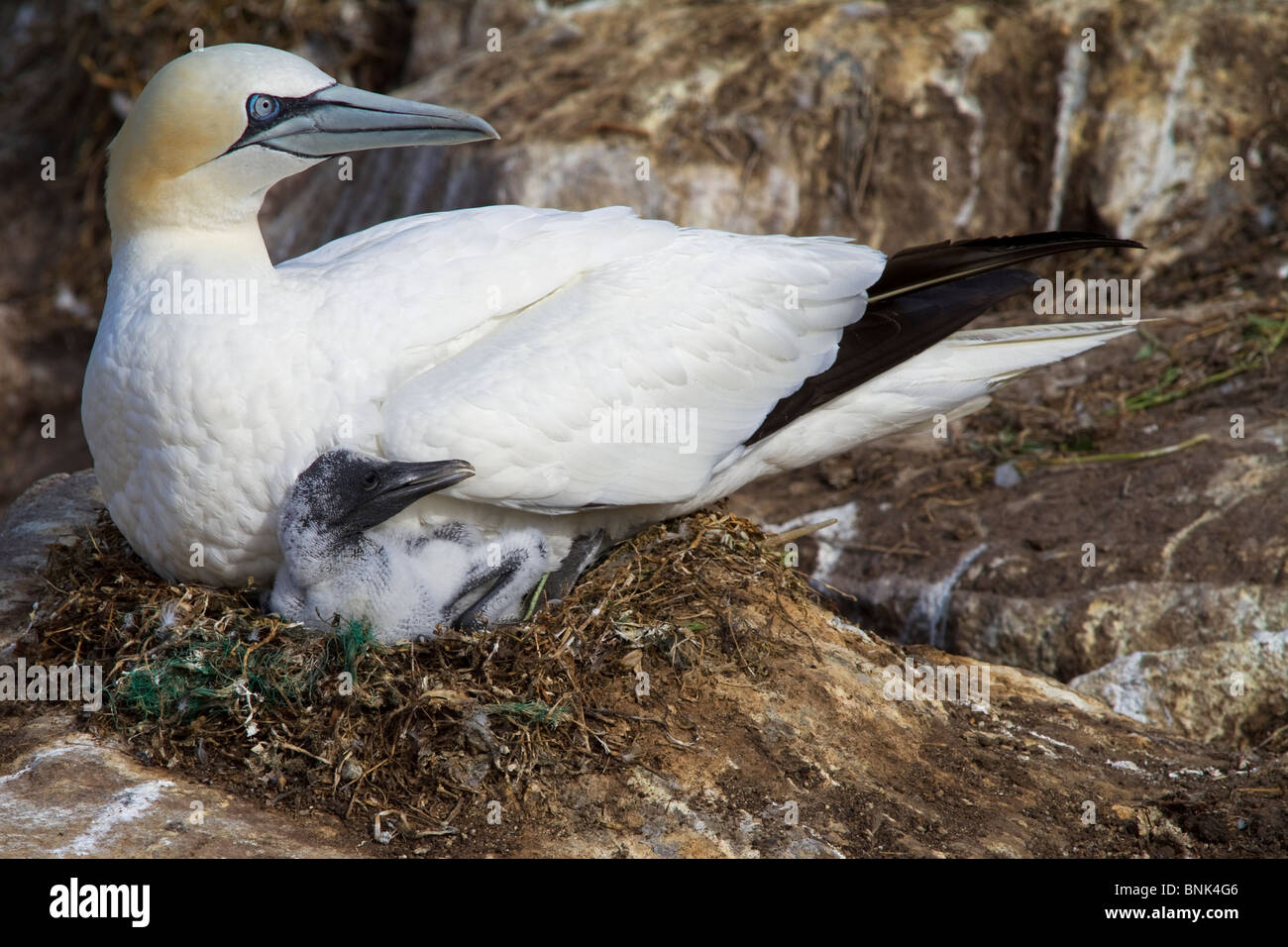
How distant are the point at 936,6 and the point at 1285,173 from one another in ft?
6.80

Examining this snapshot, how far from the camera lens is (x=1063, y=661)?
4742 millimetres

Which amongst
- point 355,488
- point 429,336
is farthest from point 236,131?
point 355,488

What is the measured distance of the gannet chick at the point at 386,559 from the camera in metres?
3.48

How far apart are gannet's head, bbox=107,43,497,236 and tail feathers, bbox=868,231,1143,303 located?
4.69 feet

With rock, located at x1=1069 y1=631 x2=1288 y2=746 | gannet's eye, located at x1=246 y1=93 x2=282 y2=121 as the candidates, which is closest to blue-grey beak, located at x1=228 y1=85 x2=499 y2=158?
gannet's eye, located at x1=246 y1=93 x2=282 y2=121

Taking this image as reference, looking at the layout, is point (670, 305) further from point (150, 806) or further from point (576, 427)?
point (150, 806)

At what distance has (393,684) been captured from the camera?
340 centimetres

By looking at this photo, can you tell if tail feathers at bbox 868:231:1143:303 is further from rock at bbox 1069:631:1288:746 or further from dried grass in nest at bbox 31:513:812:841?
rock at bbox 1069:631:1288:746

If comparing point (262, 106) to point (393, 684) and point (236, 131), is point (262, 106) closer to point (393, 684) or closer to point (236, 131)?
point (236, 131)

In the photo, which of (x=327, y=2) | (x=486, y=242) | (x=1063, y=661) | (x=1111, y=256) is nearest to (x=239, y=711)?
(x=486, y=242)

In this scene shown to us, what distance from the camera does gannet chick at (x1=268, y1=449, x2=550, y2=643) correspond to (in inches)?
137

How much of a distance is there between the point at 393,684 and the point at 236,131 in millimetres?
1580

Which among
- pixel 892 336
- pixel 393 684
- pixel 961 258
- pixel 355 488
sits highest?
pixel 961 258

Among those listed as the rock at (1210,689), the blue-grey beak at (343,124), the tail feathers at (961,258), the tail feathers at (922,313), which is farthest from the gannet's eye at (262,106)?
the rock at (1210,689)
